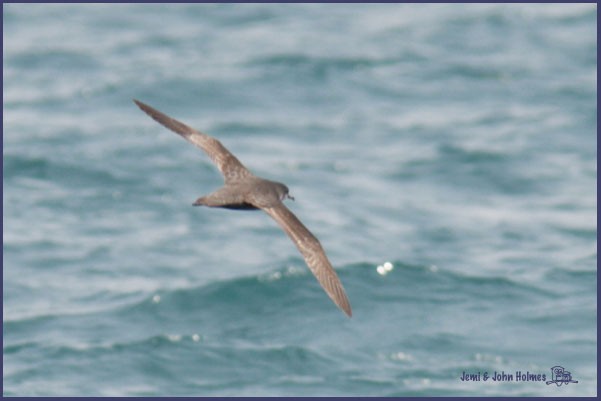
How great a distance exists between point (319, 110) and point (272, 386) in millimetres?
9011

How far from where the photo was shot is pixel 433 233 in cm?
1897

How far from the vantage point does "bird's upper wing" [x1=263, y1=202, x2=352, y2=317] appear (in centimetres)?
1011

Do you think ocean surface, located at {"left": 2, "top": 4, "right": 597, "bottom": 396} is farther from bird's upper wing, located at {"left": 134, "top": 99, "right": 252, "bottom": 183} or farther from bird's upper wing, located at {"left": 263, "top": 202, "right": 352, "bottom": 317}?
bird's upper wing, located at {"left": 263, "top": 202, "right": 352, "bottom": 317}

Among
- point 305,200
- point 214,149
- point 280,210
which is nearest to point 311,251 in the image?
point 280,210

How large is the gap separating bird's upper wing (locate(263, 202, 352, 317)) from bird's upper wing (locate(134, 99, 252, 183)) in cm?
110

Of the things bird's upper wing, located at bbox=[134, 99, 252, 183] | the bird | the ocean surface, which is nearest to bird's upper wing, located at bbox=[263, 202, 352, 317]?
the bird

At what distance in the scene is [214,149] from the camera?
12398 millimetres

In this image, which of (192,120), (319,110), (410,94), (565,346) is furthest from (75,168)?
(565,346)

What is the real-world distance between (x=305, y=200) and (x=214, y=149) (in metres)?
7.59

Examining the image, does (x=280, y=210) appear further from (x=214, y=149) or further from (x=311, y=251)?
(x=214, y=149)

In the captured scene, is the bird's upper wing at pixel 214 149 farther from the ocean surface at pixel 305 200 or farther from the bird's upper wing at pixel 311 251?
the ocean surface at pixel 305 200

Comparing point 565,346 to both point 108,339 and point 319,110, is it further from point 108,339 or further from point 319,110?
point 319,110

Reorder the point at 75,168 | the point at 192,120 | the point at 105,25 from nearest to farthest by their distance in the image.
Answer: the point at 75,168 < the point at 192,120 < the point at 105,25

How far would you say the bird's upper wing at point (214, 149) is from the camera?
11906 millimetres
